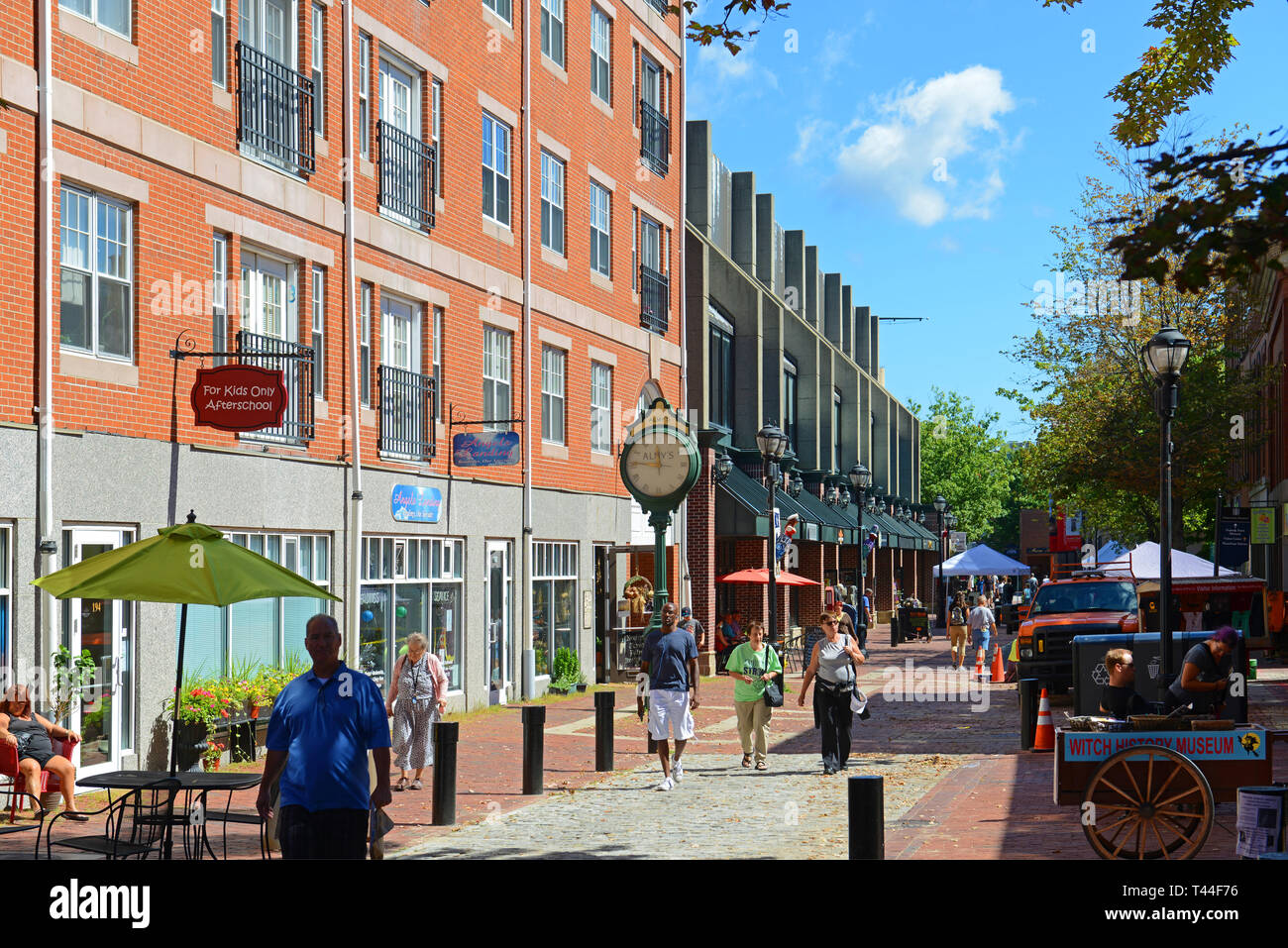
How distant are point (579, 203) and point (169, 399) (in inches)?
535

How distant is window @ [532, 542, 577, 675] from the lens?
26812mm

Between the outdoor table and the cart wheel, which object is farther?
the cart wheel

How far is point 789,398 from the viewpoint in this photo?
51156mm

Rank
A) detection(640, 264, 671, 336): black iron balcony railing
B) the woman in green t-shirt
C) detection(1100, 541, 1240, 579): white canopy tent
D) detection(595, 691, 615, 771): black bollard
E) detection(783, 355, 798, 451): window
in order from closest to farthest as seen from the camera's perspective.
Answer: the woman in green t-shirt < detection(595, 691, 615, 771): black bollard < detection(1100, 541, 1240, 579): white canopy tent < detection(640, 264, 671, 336): black iron balcony railing < detection(783, 355, 798, 451): window

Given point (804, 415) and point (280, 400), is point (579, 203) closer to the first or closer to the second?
point (280, 400)

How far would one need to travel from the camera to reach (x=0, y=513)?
13.9 m

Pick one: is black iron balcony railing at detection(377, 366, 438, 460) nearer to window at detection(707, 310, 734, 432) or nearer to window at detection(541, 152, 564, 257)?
window at detection(541, 152, 564, 257)

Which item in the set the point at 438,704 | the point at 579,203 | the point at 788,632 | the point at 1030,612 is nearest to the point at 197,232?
the point at 438,704

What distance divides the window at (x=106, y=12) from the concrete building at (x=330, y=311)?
0.03 metres

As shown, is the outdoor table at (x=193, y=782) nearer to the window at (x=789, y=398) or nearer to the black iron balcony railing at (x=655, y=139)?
the black iron balcony railing at (x=655, y=139)

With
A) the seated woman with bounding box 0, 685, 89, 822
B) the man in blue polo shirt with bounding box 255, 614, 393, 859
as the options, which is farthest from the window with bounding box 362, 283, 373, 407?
the man in blue polo shirt with bounding box 255, 614, 393, 859

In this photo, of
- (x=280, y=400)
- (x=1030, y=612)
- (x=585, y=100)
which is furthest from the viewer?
(x=585, y=100)

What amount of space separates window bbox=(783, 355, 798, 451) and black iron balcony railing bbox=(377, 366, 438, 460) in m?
28.6

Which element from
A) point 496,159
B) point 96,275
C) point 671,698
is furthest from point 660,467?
point 96,275
